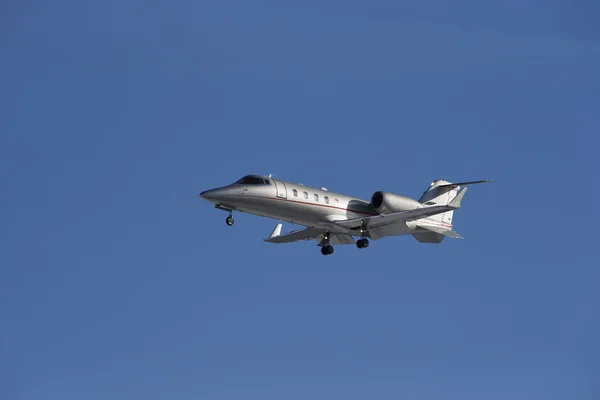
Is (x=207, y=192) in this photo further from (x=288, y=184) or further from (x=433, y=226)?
(x=433, y=226)

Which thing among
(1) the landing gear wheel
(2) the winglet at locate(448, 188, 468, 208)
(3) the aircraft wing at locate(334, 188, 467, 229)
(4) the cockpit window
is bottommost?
(1) the landing gear wheel

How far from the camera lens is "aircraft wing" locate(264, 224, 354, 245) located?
151 ft

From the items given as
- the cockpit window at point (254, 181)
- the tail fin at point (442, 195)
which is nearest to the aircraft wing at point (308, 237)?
the tail fin at point (442, 195)

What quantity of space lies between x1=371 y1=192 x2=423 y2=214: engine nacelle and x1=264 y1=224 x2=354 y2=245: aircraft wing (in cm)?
255

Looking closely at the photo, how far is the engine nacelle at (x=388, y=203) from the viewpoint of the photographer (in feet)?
145

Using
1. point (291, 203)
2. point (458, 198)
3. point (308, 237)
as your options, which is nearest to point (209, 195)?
point (291, 203)

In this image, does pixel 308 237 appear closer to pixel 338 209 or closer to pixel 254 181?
pixel 338 209

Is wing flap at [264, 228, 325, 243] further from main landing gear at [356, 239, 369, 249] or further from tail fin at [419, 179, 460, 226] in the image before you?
tail fin at [419, 179, 460, 226]

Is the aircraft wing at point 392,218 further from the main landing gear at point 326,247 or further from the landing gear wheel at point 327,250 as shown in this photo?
the landing gear wheel at point 327,250

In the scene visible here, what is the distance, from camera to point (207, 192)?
41.3 m

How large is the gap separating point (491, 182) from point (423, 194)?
6.91 metres

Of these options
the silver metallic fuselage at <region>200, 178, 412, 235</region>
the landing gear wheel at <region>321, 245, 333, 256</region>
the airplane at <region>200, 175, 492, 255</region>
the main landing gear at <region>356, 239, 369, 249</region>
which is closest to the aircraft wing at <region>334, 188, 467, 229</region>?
the airplane at <region>200, 175, 492, 255</region>

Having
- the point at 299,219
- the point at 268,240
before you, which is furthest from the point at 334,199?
the point at 268,240

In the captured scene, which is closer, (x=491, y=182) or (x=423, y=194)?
(x=491, y=182)
